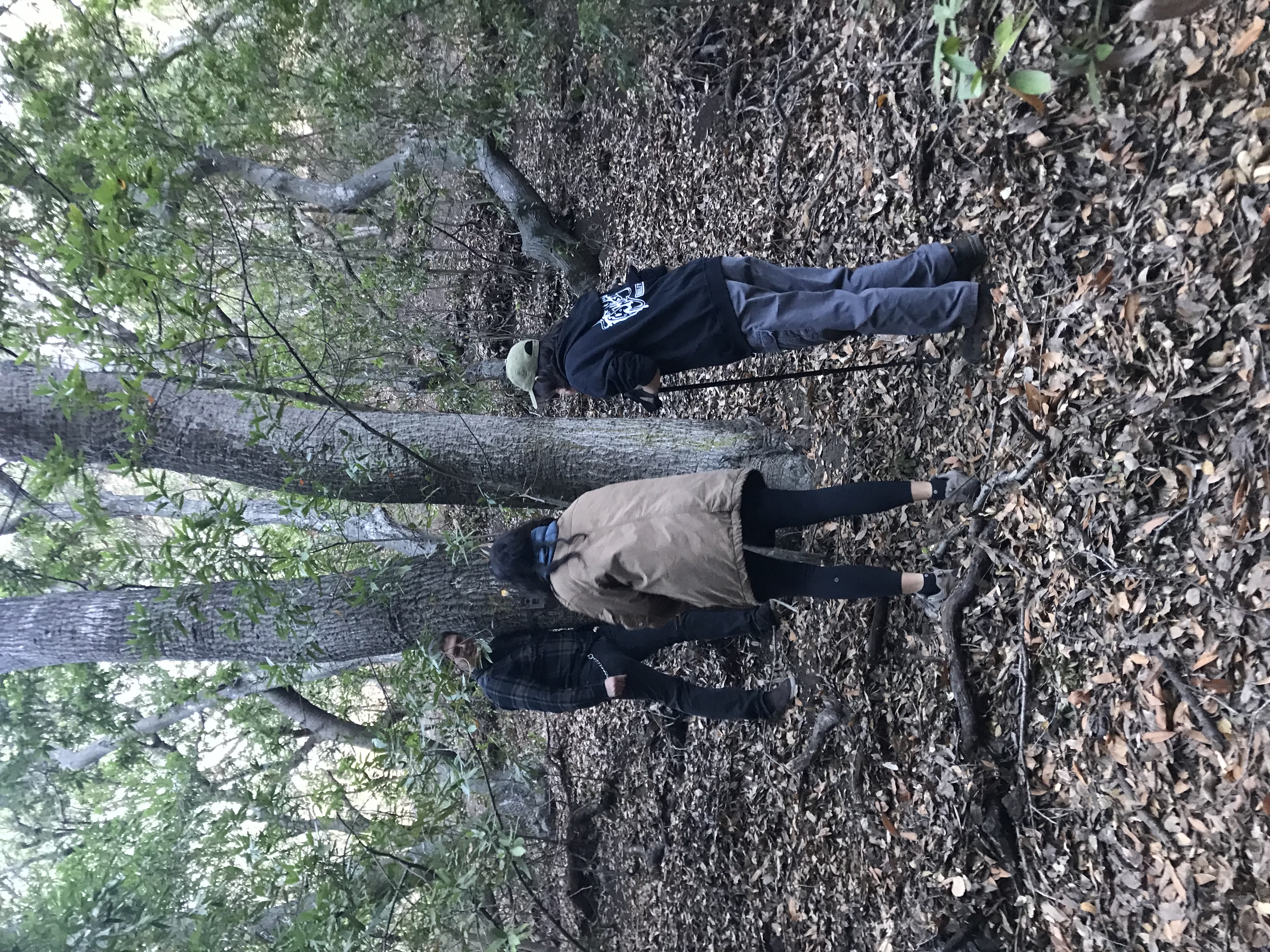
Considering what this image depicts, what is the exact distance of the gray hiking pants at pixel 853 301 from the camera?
127 inches

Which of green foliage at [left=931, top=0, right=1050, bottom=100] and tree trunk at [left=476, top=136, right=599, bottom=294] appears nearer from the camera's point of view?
green foliage at [left=931, top=0, right=1050, bottom=100]

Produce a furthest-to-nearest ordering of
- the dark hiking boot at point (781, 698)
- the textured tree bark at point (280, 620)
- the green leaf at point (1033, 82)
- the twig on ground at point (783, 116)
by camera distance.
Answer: the twig on ground at point (783, 116) → the dark hiking boot at point (781, 698) → the textured tree bark at point (280, 620) → the green leaf at point (1033, 82)

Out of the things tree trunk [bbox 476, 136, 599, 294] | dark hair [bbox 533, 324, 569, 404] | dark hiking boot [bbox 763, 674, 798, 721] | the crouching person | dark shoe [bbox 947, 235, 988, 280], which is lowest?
dark hiking boot [bbox 763, 674, 798, 721]

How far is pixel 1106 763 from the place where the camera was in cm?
281

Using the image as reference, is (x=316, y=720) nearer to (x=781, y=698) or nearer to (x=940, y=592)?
(x=781, y=698)

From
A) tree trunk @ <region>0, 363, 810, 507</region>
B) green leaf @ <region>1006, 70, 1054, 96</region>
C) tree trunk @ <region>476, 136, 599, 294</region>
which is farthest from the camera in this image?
tree trunk @ <region>476, 136, 599, 294</region>

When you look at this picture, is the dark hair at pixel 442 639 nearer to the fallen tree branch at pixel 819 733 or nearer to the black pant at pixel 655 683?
the black pant at pixel 655 683

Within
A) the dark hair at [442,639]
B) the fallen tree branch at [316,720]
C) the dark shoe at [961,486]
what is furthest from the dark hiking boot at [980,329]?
the fallen tree branch at [316,720]

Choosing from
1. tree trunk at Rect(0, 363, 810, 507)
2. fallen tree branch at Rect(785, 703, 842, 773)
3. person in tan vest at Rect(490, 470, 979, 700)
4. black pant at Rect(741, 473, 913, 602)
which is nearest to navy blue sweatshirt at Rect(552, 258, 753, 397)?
person in tan vest at Rect(490, 470, 979, 700)

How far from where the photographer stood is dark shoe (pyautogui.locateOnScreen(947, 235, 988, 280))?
11.1 ft

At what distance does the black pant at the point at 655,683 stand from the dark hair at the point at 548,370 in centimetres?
140

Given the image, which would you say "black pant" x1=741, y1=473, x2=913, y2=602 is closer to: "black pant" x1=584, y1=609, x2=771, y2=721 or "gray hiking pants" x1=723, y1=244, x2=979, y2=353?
"gray hiking pants" x1=723, y1=244, x2=979, y2=353

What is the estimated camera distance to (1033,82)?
78.3 inches

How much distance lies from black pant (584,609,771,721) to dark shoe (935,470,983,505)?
4.91 ft
